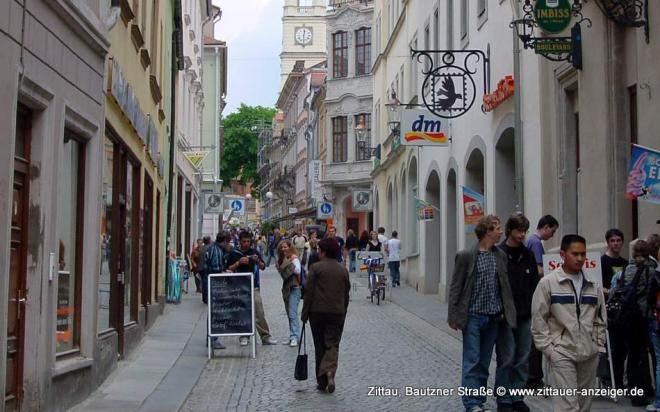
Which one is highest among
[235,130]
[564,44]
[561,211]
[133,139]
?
[235,130]

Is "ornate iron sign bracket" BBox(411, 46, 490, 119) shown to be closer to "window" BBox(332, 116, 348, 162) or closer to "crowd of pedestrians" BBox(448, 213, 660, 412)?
"crowd of pedestrians" BBox(448, 213, 660, 412)

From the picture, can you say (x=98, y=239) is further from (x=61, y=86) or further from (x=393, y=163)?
(x=393, y=163)

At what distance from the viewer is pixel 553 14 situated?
47.1 ft

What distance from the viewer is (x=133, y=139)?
621 inches

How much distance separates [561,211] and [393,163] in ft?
74.4

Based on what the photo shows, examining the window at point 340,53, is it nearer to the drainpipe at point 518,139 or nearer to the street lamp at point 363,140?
the street lamp at point 363,140

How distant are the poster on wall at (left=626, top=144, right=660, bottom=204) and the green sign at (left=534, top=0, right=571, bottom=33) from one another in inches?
154

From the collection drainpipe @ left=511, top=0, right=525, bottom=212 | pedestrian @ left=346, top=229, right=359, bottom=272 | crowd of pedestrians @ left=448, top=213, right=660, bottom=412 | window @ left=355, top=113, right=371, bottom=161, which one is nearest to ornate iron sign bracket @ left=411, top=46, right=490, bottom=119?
drainpipe @ left=511, top=0, right=525, bottom=212

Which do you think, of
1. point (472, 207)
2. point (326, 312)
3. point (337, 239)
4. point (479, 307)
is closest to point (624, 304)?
point (479, 307)

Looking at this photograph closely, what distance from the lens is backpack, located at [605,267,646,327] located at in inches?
422

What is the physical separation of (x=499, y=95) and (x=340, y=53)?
34924 mm

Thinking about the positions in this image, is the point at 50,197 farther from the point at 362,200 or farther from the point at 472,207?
the point at 362,200

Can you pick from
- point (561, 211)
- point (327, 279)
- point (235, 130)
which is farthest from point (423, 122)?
point (235, 130)

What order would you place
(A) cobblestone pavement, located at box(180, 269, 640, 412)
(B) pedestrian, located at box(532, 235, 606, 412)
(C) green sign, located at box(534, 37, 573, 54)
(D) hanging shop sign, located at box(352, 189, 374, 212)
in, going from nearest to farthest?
1. (B) pedestrian, located at box(532, 235, 606, 412)
2. (A) cobblestone pavement, located at box(180, 269, 640, 412)
3. (C) green sign, located at box(534, 37, 573, 54)
4. (D) hanging shop sign, located at box(352, 189, 374, 212)
